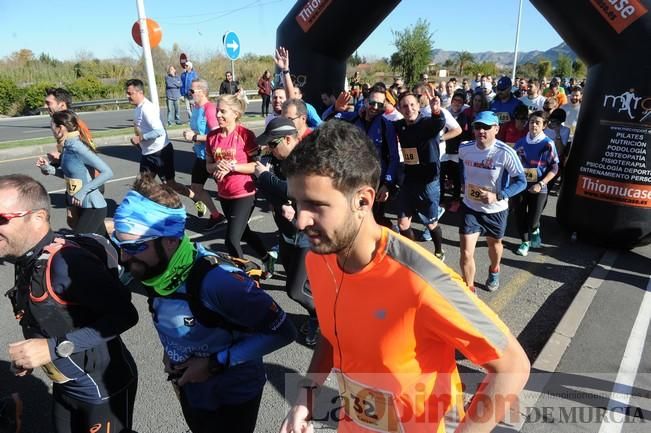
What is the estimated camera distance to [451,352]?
1.42 metres

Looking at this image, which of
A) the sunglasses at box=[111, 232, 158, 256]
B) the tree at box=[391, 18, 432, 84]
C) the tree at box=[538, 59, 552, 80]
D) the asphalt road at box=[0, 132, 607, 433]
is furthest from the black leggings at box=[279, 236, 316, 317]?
the tree at box=[538, 59, 552, 80]

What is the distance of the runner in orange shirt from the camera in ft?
4.04

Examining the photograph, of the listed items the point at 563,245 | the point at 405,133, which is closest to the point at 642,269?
the point at 563,245

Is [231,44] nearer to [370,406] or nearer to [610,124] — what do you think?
[610,124]

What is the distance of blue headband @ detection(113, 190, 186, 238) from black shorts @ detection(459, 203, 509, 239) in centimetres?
319

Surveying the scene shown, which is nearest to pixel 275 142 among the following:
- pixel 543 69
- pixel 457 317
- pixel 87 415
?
pixel 87 415

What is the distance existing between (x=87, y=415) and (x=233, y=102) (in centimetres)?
316

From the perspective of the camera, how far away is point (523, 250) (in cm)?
554

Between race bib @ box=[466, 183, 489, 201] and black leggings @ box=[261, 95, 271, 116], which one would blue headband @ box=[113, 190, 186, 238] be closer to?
race bib @ box=[466, 183, 489, 201]

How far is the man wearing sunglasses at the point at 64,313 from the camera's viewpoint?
1.85m

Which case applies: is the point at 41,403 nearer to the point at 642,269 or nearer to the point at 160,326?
the point at 160,326

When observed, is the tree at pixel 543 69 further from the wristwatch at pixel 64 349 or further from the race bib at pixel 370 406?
the wristwatch at pixel 64 349

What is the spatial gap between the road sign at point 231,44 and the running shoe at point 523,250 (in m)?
9.49

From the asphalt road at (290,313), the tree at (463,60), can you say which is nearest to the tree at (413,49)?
the tree at (463,60)
